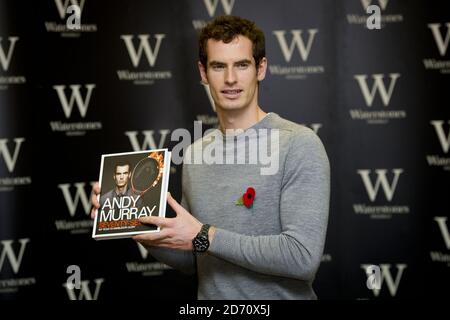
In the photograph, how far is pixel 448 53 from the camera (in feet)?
12.4

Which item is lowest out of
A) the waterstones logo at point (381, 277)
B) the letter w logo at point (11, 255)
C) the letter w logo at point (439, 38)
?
the waterstones logo at point (381, 277)

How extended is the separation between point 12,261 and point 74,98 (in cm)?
115

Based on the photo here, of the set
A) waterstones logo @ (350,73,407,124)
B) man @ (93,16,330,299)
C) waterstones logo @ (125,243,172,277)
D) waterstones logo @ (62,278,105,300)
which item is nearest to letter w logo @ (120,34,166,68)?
waterstones logo @ (125,243,172,277)

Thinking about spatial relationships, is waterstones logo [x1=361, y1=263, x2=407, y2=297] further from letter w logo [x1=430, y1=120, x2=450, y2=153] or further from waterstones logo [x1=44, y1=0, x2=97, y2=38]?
waterstones logo [x1=44, y1=0, x2=97, y2=38]

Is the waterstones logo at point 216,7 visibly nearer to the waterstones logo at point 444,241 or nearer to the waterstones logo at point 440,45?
the waterstones logo at point 440,45

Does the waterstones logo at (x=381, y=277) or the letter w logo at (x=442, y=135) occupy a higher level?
the letter w logo at (x=442, y=135)

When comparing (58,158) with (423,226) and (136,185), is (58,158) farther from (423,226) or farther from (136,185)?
(423,226)

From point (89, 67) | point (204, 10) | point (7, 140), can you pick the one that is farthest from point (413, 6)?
point (7, 140)

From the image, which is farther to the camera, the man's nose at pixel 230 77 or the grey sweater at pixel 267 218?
the man's nose at pixel 230 77

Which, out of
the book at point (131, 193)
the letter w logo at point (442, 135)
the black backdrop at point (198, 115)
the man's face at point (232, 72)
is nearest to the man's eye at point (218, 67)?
the man's face at point (232, 72)

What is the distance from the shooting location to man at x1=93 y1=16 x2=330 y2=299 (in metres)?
1.79

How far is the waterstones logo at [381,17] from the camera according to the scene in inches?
150

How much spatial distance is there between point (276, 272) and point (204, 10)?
248cm

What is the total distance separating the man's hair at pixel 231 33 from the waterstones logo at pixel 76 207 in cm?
195
